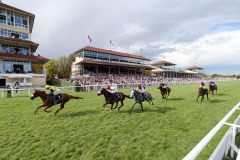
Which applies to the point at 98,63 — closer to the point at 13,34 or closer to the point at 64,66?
the point at 13,34

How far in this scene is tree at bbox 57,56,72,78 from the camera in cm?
5467

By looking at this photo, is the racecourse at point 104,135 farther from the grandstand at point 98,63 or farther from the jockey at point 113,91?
the grandstand at point 98,63

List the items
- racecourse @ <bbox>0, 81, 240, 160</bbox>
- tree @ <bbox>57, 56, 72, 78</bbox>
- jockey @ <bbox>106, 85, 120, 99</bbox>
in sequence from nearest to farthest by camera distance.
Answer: racecourse @ <bbox>0, 81, 240, 160</bbox>
jockey @ <bbox>106, 85, 120, 99</bbox>
tree @ <bbox>57, 56, 72, 78</bbox>

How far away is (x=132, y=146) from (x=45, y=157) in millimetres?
1976

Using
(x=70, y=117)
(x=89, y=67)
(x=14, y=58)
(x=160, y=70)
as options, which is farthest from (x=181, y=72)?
(x=70, y=117)

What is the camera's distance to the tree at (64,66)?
54666 millimetres

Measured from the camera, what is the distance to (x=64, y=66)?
182ft

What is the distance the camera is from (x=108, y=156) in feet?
14.2

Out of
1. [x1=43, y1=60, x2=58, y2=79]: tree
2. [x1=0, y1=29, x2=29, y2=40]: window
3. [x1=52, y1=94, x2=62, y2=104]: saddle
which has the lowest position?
[x1=52, y1=94, x2=62, y2=104]: saddle

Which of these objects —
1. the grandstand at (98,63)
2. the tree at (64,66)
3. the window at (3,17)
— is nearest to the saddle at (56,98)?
the window at (3,17)

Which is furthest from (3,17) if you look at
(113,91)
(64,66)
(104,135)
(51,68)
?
(104,135)

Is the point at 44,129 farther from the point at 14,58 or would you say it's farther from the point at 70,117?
the point at 14,58

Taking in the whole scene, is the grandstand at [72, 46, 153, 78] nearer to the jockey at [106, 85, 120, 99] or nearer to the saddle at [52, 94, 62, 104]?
the jockey at [106, 85, 120, 99]

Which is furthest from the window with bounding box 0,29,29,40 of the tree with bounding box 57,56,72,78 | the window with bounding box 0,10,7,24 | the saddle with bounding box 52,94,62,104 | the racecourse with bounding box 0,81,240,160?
the saddle with bounding box 52,94,62,104
